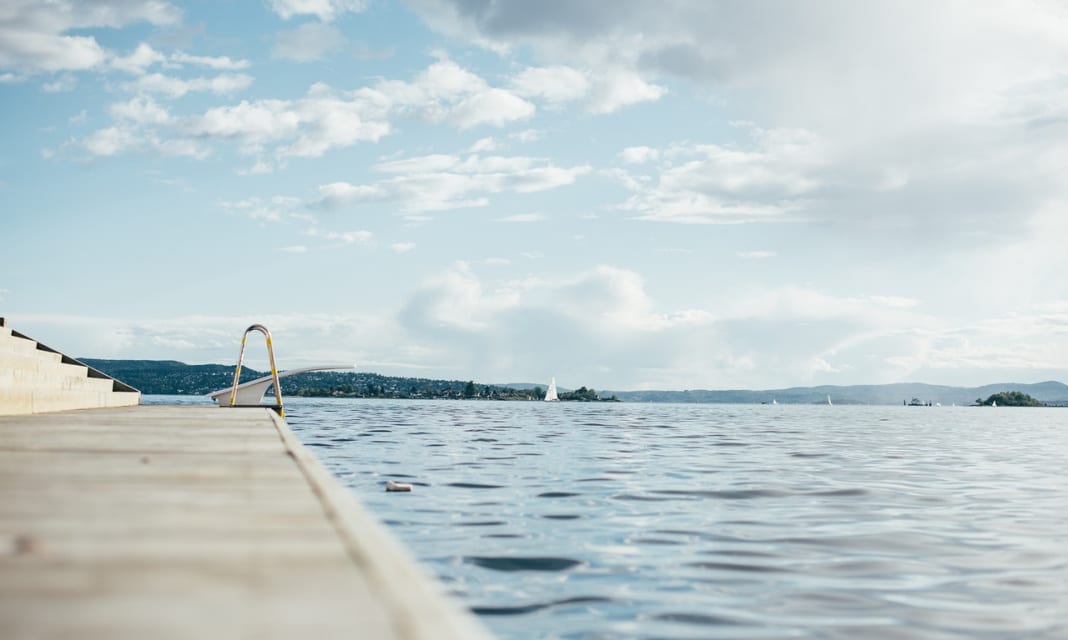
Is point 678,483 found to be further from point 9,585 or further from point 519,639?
point 9,585

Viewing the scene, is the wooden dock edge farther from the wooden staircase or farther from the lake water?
the wooden staircase

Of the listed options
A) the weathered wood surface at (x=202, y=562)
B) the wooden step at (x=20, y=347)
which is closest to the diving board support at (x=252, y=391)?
the wooden step at (x=20, y=347)

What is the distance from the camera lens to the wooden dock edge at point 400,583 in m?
2.28

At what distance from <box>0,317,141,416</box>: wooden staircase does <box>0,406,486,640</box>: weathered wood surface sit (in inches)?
353

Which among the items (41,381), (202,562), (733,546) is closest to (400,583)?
(202,562)

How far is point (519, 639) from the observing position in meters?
5.37

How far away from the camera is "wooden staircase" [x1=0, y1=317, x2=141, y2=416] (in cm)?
1373

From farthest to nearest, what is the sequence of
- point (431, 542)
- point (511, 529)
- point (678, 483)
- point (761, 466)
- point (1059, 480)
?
point (761, 466), point (1059, 480), point (678, 483), point (511, 529), point (431, 542)

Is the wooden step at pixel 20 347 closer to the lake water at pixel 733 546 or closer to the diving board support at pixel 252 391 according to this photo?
the lake water at pixel 733 546

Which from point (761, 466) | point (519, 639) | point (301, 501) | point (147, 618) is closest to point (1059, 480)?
point (761, 466)

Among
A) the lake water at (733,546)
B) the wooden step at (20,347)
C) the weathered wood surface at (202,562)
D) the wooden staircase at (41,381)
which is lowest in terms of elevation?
the lake water at (733,546)

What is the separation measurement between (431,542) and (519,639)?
10.5ft

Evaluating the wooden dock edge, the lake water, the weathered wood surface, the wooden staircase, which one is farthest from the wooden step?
the wooden dock edge

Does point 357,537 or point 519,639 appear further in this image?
point 519,639
